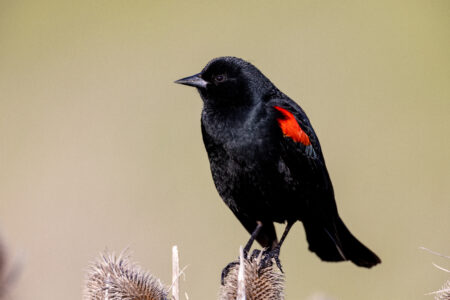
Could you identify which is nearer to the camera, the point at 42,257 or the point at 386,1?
the point at 42,257

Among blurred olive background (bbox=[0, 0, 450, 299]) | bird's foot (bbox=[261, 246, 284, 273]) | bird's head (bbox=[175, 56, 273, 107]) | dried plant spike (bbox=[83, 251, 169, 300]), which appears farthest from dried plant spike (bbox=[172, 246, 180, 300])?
blurred olive background (bbox=[0, 0, 450, 299])

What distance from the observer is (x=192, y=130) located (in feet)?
25.8

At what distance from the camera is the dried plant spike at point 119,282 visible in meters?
2.85

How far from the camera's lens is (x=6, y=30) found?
1026cm

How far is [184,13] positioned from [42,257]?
4.80 meters

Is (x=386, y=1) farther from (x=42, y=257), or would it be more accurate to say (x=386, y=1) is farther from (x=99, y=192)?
(x=42, y=257)

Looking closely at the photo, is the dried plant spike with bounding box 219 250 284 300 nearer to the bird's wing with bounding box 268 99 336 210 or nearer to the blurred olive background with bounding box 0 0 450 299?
the bird's wing with bounding box 268 99 336 210

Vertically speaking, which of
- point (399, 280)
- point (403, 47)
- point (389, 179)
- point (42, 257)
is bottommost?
point (399, 280)

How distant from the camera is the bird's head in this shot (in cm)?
391

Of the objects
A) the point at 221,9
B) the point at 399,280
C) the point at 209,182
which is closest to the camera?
the point at 399,280

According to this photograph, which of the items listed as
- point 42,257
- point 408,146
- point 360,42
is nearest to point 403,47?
point 360,42

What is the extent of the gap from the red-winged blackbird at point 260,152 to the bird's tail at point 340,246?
0.06 meters

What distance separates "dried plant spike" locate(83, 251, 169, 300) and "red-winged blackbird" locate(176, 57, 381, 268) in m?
0.98

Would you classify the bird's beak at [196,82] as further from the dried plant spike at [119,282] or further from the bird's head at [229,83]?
the dried plant spike at [119,282]
